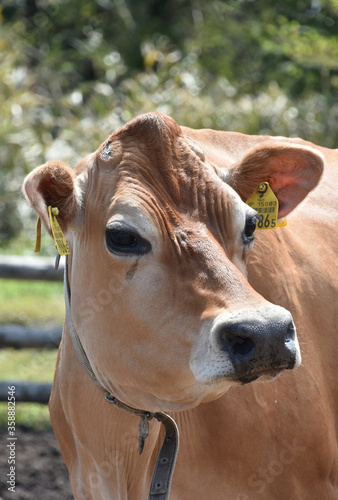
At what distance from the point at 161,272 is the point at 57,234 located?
0.47 m

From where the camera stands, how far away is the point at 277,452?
304 centimetres

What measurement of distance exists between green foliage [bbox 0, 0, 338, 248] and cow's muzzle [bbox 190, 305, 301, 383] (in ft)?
26.8

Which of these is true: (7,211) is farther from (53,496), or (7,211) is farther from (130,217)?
(130,217)

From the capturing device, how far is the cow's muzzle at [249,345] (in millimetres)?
2211

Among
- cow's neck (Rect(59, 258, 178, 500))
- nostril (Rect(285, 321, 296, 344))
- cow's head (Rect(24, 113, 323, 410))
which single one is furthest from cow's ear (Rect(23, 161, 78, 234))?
nostril (Rect(285, 321, 296, 344))

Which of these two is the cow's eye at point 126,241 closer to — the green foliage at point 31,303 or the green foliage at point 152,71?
the green foliage at point 31,303

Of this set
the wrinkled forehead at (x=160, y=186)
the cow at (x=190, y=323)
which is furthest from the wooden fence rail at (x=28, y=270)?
the wrinkled forehead at (x=160, y=186)

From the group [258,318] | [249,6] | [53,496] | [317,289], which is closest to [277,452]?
[317,289]

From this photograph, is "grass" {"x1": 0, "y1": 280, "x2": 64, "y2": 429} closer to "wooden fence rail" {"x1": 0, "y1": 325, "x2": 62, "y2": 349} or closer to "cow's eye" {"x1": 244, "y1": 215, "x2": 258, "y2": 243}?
"wooden fence rail" {"x1": 0, "y1": 325, "x2": 62, "y2": 349}

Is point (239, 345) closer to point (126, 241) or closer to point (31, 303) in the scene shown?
point (126, 241)

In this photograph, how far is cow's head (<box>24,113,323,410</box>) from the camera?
2.28 m

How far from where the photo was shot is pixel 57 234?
8.86 feet

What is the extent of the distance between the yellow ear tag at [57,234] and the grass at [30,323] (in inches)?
143

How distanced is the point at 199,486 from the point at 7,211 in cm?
861
